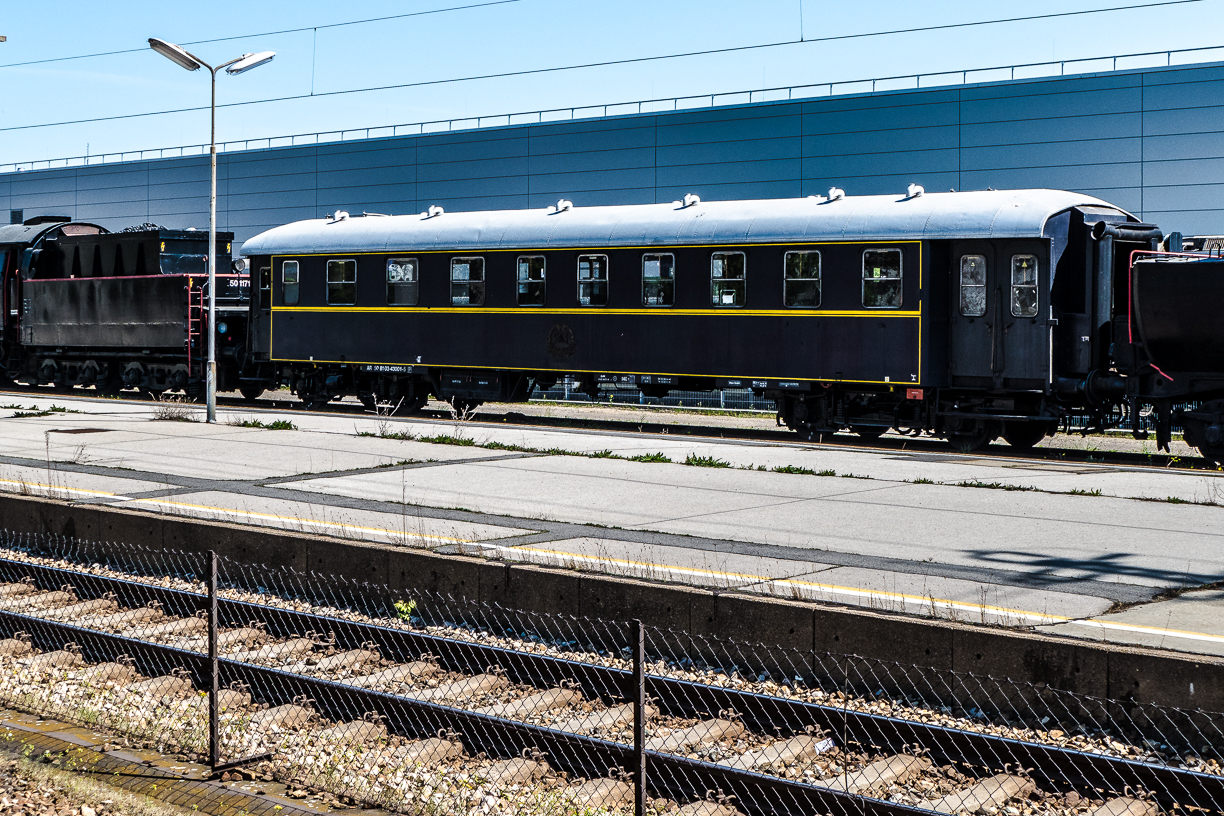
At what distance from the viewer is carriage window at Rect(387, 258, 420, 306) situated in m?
26.7

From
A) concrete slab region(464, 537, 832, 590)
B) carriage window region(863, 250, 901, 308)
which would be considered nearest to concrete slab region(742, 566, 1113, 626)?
concrete slab region(464, 537, 832, 590)

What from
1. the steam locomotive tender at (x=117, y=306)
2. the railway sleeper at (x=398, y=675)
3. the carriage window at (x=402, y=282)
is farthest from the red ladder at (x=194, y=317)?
the railway sleeper at (x=398, y=675)

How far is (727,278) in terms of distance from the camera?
73.9ft

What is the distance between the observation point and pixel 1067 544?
11.6m

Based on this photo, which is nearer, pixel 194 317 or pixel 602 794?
pixel 602 794

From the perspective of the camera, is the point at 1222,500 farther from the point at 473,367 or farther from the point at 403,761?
the point at 473,367

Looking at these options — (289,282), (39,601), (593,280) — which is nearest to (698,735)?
(39,601)

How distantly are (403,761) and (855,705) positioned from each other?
2.74 meters

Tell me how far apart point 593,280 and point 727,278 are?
9.28 feet

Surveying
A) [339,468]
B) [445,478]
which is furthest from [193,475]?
[445,478]

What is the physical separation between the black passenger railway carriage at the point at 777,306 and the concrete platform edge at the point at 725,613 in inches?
455

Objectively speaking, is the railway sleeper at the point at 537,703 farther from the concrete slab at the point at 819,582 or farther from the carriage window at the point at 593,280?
the carriage window at the point at 593,280

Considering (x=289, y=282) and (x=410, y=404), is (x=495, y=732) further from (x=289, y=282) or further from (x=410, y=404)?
(x=289, y=282)

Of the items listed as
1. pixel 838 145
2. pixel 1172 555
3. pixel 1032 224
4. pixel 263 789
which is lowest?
pixel 263 789
